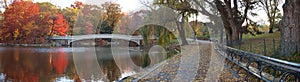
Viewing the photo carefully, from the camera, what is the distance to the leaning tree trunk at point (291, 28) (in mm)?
8086

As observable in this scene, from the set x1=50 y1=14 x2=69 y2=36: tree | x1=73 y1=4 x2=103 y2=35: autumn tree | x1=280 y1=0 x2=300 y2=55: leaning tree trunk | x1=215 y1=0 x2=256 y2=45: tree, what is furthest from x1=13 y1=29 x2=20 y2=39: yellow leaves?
x1=280 y1=0 x2=300 y2=55: leaning tree trunk

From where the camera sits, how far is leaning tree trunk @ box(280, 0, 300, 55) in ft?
26.5

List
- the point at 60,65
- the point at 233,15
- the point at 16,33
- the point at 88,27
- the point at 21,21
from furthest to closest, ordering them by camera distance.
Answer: the point at 88,27 < the point at 16,33 < the point at 21,21 < the point at 233,15 < the point at 60,65

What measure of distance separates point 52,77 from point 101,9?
3059 cm

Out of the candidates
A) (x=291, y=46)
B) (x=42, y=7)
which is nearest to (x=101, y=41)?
(x=42, y=7)

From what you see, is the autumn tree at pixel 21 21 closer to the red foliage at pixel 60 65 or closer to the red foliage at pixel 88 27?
the red foliage at pixel 88 27

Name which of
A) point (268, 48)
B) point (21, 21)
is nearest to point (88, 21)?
point (21, 21)

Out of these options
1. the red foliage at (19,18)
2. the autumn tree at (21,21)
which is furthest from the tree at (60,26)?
the red foliage at (19,18)

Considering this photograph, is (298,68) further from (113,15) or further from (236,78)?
(113,15)

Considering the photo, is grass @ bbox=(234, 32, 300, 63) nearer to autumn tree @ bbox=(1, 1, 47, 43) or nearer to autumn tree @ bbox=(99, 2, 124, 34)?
autumn tree @ bbox=(99, 2, 124, 34)

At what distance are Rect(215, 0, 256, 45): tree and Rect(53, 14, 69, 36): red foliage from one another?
1112 inches

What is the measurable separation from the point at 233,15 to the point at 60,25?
30148 millimetres

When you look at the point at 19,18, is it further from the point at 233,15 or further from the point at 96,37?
the point at 233,15

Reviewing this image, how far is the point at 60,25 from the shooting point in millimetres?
41438
